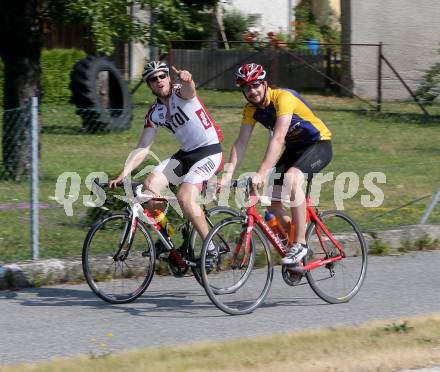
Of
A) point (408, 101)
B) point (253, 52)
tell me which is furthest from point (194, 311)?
point (253, 52)

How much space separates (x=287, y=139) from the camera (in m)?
7.90

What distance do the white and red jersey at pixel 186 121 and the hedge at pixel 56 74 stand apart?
15670 millimetres

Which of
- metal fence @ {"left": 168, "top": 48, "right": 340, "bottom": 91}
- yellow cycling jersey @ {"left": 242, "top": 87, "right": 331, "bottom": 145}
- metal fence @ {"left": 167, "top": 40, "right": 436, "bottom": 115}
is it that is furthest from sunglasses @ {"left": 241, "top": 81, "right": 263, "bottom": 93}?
metal fence @ {"left": 168, "top": 48, "right": 340, "bottom": 91}

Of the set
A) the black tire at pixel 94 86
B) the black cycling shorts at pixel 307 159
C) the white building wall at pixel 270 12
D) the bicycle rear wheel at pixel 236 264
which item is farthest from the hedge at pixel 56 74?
the bicycle rear wheel at pixel 236 264

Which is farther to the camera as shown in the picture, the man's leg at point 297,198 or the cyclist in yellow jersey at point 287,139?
the man's leg at point 297,198

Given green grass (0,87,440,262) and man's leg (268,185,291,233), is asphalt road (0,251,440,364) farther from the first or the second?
green grass (0,87,440,262)

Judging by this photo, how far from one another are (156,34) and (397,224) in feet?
15.8

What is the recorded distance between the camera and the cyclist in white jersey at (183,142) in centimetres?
780

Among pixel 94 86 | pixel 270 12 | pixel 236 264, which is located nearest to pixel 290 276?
pixel 236 264

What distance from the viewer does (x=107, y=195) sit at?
10008 millimetres

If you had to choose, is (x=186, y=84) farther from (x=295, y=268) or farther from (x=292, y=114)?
(x=295, y=268)

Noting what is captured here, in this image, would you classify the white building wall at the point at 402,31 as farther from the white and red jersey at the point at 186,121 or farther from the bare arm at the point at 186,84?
the bare arm at the point at 186,84

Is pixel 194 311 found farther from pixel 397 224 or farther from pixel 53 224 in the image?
pixel 397 224

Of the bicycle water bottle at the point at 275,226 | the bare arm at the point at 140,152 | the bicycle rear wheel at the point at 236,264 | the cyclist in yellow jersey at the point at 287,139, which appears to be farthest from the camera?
the bare arm at the point at 140,152
